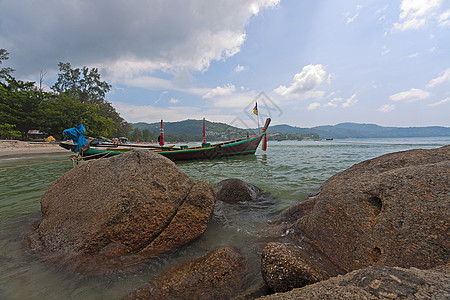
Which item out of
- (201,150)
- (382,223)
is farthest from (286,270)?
(201,150)

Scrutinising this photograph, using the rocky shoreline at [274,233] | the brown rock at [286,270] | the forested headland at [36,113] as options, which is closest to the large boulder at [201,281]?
the rocky shoreline at [274,233]

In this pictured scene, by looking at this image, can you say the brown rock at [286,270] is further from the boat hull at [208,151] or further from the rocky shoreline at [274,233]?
the boat hull at [208,151]

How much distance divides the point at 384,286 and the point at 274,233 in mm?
2697

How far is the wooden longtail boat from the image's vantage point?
1294 cm

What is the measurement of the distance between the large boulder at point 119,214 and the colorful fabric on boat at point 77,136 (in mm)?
7219

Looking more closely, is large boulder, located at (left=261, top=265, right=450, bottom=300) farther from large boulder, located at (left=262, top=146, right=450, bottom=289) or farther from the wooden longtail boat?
the wooden longtail boat

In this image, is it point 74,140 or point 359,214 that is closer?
point 359,214

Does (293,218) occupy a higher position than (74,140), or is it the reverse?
(74,140)

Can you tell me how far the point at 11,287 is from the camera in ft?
7.95

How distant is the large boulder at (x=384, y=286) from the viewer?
3.70 ft

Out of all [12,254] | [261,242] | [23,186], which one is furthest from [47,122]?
[261,242]

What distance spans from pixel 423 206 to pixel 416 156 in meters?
2.31

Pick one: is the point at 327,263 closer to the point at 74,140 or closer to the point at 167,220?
the point at 167,220

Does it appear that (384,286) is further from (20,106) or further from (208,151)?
(20,106)
